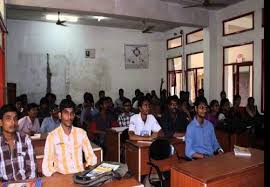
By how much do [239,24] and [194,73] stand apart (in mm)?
2584

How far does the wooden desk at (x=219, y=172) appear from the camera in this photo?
244 centimetres

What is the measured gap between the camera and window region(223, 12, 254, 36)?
26.3 feet

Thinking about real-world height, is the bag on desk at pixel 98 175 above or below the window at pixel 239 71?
below

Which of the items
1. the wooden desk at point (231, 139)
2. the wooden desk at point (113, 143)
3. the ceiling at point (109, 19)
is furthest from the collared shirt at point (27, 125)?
the ceiling at point (109, 19)

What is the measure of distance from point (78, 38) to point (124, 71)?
7.41ft

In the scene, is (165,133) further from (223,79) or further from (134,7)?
(223,79)

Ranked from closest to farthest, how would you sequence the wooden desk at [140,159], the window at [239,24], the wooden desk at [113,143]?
1. the wooden desk at [140,159]
2. the wooden desk at [113,143]
3. the window at [239,24]

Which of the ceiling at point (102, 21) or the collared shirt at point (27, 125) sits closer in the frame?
the collared shirt at point (27, 125)

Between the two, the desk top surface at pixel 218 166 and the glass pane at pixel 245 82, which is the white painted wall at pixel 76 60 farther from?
the desk top surface at pixel 218 166

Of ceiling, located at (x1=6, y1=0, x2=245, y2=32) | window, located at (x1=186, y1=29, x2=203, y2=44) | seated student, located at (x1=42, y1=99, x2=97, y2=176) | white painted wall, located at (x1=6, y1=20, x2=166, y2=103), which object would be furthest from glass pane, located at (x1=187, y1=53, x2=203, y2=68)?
seated student, located at (x1=42, y1=99, x2=97, y2=176)

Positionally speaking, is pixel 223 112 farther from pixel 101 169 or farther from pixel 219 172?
pixel 101 169

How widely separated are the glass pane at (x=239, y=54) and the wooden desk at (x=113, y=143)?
4.76 metres

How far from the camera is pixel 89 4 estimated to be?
722cm

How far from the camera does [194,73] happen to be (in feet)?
34.5
